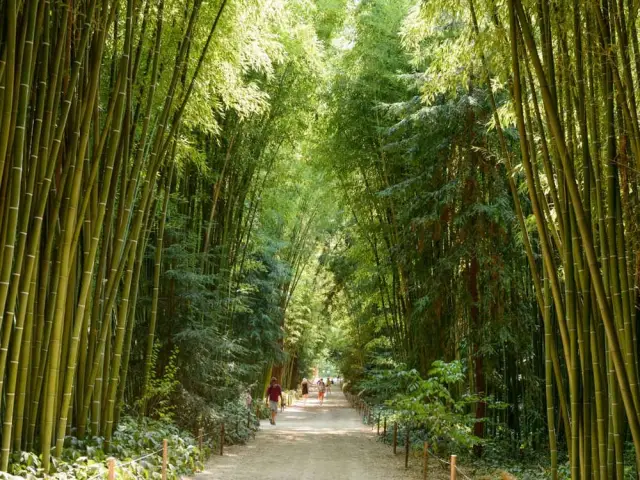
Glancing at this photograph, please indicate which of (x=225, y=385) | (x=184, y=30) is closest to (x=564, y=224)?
(x=184, y=30)

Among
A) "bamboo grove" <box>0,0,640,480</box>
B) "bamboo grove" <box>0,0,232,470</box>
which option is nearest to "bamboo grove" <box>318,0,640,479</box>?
"bamboo grove" <box>0,0,640,480</box>

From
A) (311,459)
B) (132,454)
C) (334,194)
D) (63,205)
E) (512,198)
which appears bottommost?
(311,459)

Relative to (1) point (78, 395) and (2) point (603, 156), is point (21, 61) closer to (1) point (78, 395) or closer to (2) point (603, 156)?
(1) point (78, 395)

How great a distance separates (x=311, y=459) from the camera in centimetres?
728

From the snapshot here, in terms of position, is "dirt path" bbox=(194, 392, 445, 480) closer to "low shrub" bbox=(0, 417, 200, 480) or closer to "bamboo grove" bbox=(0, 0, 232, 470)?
"low shrub" bbox=(0, 417, 200, 480)

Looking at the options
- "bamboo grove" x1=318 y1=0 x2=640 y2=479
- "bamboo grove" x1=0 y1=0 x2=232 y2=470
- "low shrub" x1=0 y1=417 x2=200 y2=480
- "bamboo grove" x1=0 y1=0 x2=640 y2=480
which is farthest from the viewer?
"low shrub" x1=0 y1=417 x2=200 y2=480

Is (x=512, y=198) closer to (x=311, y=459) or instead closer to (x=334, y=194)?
(x=311, y=459)

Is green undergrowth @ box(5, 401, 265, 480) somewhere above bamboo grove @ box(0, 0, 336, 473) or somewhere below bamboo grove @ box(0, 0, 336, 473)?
below

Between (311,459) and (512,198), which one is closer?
(512,198)

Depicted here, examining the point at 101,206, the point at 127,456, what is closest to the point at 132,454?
the point at 127,456

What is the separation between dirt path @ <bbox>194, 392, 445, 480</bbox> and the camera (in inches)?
244

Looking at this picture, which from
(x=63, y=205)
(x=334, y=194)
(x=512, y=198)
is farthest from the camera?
(x=334, y=194)

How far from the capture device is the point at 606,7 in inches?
128

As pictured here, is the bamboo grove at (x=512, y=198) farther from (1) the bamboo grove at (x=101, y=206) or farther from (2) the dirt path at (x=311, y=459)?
(1) the bamboo grove at (x=101, y=206)
